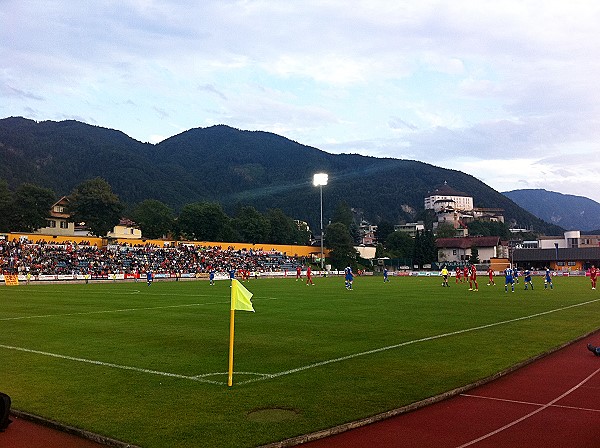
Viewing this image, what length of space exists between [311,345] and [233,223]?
113232mm

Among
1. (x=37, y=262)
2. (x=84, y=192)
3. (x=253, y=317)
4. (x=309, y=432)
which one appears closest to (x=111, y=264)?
(x=37, y=262)

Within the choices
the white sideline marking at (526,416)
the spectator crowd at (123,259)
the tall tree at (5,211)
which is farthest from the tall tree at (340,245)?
the white sideline marking at (526,416)

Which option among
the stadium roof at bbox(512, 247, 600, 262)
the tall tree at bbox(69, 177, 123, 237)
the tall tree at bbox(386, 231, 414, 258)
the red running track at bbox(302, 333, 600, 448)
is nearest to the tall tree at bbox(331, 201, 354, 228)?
the tall tree at bbox(386, 231, 414, 258)

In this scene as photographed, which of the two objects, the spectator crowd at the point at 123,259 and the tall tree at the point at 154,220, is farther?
the tall tree at the point at 154,220

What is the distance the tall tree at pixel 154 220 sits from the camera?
11911 centimetres

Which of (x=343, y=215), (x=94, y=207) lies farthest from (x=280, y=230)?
(x=94, y=207)

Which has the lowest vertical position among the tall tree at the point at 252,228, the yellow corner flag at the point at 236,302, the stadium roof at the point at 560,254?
the yellow corner flag at the point at 236,302

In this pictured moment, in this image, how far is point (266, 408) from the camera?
930 cm

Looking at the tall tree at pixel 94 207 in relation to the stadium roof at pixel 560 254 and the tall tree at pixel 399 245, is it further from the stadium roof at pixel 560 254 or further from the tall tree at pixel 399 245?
the stadium roof at pixel 560 254

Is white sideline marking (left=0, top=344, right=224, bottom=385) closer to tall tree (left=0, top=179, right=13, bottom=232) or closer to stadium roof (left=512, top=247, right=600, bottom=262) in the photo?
tall tree (left=0, top=179, right=13, bottom=232)

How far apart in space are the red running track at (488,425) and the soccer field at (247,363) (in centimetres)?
41

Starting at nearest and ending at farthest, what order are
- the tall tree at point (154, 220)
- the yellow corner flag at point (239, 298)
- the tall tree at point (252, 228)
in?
1. the yellow corner flag at point (239, 298)
2. the tall tree at point (154, 220)
3. the tall tree at point (252, 228)

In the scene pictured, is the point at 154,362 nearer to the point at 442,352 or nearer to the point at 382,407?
the point at 382,407

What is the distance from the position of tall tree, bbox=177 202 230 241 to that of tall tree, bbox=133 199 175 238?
23.8 feet
